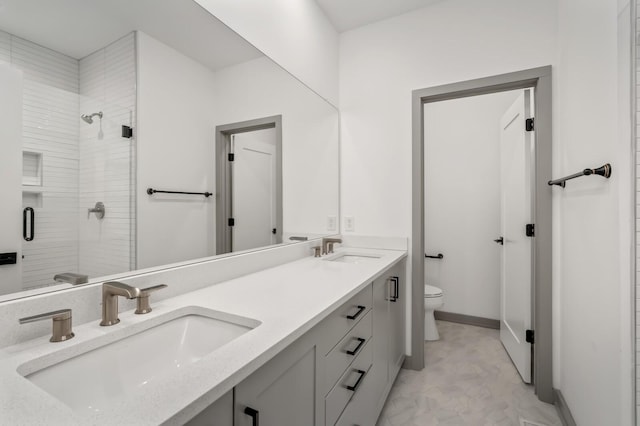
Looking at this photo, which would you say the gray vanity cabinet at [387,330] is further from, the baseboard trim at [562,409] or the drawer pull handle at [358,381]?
the baseboard trim at [562,409]

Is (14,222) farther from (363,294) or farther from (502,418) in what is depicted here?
(502,418)

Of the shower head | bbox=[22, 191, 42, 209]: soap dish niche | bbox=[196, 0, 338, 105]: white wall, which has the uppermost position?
bbox=[196, 0, 338, 105]: white wall

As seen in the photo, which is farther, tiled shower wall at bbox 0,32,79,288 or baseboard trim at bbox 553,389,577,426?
baseboard trim at bbox 553,389,577,426

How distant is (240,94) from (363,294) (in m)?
1.09

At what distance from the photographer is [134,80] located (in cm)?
98

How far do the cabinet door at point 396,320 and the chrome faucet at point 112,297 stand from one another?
1.32m

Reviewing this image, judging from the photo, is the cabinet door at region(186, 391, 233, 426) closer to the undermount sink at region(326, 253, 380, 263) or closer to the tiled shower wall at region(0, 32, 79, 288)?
the tiled shower wall at region(0, 32, 79, 288)

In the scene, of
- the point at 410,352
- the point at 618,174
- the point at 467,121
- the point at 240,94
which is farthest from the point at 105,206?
the point at 467,121

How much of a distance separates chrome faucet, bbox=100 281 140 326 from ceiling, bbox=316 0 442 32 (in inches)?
85.4

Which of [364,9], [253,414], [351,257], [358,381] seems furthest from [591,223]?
[364,9]

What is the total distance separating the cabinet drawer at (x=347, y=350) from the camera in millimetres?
984

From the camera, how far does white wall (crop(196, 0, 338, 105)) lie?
1.46 meters

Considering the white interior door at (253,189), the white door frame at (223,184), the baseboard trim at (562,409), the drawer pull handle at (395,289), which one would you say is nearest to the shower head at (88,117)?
the white door frame at (223,184)

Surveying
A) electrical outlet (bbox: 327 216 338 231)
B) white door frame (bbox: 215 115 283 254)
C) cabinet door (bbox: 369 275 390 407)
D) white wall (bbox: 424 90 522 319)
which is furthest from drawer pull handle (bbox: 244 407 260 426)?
white wall (bbox: 424 90 522 319)
